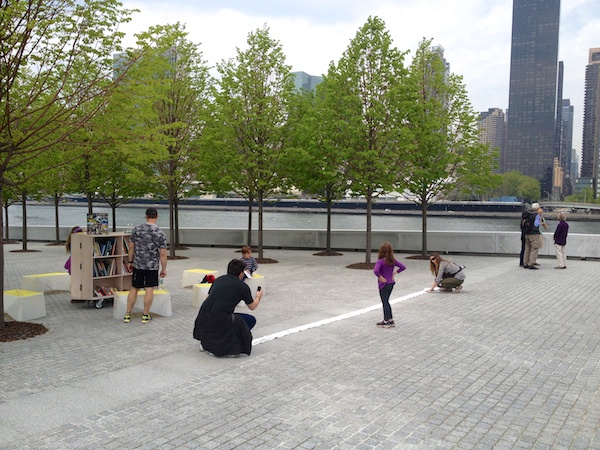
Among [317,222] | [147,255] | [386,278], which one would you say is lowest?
[317,222]

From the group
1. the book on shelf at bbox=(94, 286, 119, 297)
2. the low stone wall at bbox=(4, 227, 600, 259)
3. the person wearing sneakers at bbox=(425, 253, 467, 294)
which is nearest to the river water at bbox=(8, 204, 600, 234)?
the low stone wall at bbox=(4, 227, 600, 259)

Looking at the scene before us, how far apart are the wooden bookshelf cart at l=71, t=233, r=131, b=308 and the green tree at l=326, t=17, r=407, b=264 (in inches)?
369

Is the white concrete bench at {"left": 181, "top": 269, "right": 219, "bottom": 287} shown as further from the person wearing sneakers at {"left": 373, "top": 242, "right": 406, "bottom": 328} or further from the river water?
the river water

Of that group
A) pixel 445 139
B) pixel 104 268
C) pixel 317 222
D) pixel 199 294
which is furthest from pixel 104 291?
pixel 317 222

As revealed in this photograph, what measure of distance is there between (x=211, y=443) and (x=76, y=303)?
26.8 feet

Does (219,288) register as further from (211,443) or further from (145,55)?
(145,55)

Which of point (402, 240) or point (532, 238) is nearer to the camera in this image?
point (532, 238)

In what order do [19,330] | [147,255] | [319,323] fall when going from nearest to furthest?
[19,330] < [147,255] < [319,323]

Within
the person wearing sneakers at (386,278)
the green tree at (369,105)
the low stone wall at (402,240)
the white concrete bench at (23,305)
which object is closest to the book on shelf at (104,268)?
the white concrete bench at (23,305)

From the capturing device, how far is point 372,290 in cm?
1380

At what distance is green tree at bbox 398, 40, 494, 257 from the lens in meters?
21.2

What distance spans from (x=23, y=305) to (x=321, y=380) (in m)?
6.23

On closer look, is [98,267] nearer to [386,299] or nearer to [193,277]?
[193,277]

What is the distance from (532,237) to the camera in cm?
1891
